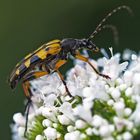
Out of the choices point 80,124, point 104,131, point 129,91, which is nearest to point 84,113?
point 80,124

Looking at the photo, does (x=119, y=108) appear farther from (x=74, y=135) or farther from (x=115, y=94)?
(x=74, y=135)

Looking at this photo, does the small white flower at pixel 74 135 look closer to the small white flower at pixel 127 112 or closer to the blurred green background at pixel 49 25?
the small white flower at pixel 127 112

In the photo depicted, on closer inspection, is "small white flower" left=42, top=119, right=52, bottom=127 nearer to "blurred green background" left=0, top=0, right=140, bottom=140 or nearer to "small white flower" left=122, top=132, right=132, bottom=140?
"small white flower" left=122, top=132, right=132, bottom=140

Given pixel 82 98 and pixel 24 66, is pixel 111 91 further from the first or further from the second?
pixel 24 66

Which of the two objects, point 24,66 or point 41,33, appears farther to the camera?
point 41,33

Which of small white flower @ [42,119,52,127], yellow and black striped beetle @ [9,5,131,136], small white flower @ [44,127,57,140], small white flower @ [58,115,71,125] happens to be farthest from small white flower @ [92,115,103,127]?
yellow and black striped beetle @ [9,5,131,136]

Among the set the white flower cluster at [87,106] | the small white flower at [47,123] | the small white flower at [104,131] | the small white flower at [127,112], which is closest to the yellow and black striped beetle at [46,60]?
the white flower cluster at [87,106]

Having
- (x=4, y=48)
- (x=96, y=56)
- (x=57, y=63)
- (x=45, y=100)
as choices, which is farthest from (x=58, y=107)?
(x=4, y=48)
